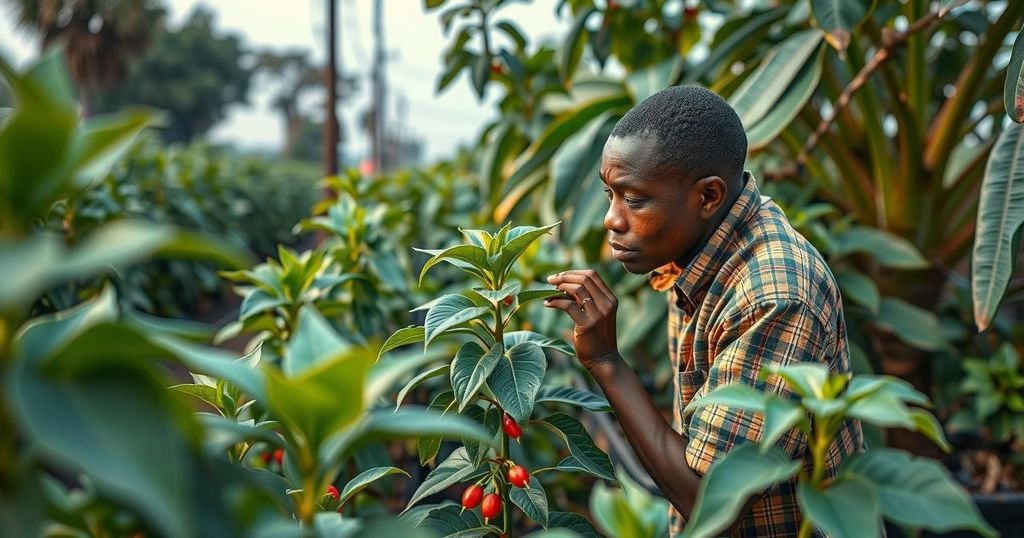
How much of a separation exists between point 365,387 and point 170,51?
137 ft

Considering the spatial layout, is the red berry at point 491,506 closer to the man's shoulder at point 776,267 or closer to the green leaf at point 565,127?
the man's shoulder at point 776,267

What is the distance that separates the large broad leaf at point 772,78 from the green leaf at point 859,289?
72 centimetres

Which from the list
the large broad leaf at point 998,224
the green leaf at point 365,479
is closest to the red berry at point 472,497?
the green leaf at point 365,479

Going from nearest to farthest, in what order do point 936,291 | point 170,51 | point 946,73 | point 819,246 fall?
point 819,246 → point 936,291 → point 946,73 → point 170,51

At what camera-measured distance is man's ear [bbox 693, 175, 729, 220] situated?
1.62 meters

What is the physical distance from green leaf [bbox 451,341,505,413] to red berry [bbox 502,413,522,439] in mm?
85

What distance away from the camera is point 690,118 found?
161cm

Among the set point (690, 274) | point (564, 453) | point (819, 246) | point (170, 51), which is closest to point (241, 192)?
point (564, 453)

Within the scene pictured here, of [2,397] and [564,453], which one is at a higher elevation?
[2,397]

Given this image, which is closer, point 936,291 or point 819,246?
point 819,246

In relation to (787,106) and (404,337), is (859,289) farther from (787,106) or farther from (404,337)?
(404,337)

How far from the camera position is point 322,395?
0.83 meters

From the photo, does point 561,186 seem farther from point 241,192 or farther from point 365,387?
point 241,192

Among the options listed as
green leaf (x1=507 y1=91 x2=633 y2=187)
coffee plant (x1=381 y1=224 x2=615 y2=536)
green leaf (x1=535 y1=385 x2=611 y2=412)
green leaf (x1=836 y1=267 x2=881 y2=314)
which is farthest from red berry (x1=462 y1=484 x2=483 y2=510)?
green leaf (x1=507 y1=91 x2=633 y2=187)
